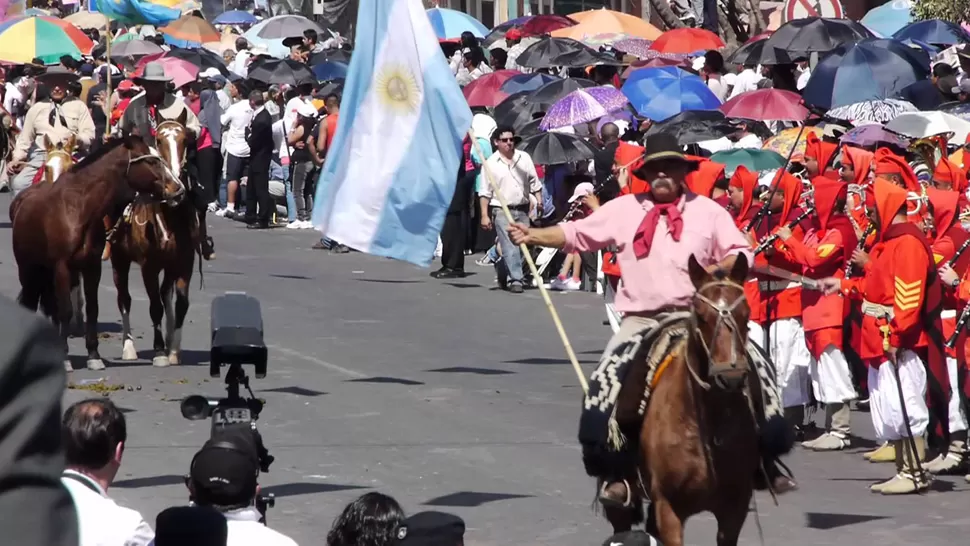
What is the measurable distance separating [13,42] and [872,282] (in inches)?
979

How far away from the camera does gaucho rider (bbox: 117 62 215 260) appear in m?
16.0

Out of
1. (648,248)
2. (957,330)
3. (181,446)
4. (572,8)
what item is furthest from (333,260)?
(572,8)

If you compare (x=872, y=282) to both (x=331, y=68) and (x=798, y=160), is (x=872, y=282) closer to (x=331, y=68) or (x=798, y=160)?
(x=798, y=160)

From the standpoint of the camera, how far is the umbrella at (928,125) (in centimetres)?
1391

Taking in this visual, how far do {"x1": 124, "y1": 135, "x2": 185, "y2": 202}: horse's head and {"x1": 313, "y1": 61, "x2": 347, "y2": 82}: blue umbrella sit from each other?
1630 centimetres

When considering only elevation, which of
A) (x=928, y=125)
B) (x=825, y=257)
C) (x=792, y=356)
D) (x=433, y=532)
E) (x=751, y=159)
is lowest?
(x=792, y=356)

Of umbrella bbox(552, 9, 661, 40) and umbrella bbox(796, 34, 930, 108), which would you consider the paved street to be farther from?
umbrella bbox(552, 9, 661, 40)

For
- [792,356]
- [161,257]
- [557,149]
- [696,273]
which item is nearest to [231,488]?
[696,273]

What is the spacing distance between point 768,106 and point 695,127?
931mm

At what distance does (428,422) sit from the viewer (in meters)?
13.3

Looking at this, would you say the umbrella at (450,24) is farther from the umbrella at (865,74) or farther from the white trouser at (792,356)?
the white trouser at (792,356)

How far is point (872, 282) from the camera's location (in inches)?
434

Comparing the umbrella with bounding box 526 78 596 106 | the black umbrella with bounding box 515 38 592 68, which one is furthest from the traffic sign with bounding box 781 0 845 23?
the black umbrella with bounding box 515 38 592 68

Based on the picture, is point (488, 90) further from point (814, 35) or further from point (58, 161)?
point (58, 161)
